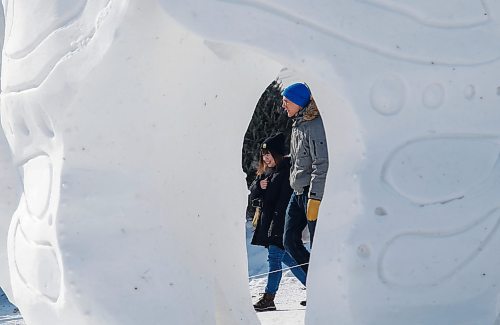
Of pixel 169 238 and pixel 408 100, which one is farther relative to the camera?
pixel 169 238

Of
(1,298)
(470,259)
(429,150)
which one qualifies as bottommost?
(1,298)

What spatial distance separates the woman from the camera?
542 cm

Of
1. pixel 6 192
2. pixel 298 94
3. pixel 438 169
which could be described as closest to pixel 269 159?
pixel 298 94

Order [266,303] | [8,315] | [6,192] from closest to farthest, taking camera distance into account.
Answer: [6,192] < [266,303] < [8,315]

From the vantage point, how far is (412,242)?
2.68 metres

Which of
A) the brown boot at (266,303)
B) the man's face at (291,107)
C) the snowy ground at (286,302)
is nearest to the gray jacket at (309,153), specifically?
the man's face at (291,107)

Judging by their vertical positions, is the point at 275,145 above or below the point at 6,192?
above

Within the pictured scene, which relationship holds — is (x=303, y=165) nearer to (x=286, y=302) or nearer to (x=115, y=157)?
(x=286, y=302)

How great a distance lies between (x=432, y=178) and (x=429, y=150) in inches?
4.0

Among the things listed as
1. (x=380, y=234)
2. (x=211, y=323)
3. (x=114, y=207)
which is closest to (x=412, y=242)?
(x=380, y=234)

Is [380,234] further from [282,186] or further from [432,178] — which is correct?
[282,186]

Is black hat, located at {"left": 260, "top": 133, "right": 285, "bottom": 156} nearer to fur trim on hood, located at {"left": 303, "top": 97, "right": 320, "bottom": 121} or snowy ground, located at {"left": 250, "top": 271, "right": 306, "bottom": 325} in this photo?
fur trim on hood, located at {"left": 303, "top": 97, "right": 320, "bottom": 121}

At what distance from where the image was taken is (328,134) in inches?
113

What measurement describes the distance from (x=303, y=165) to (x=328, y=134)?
6.35 feet
